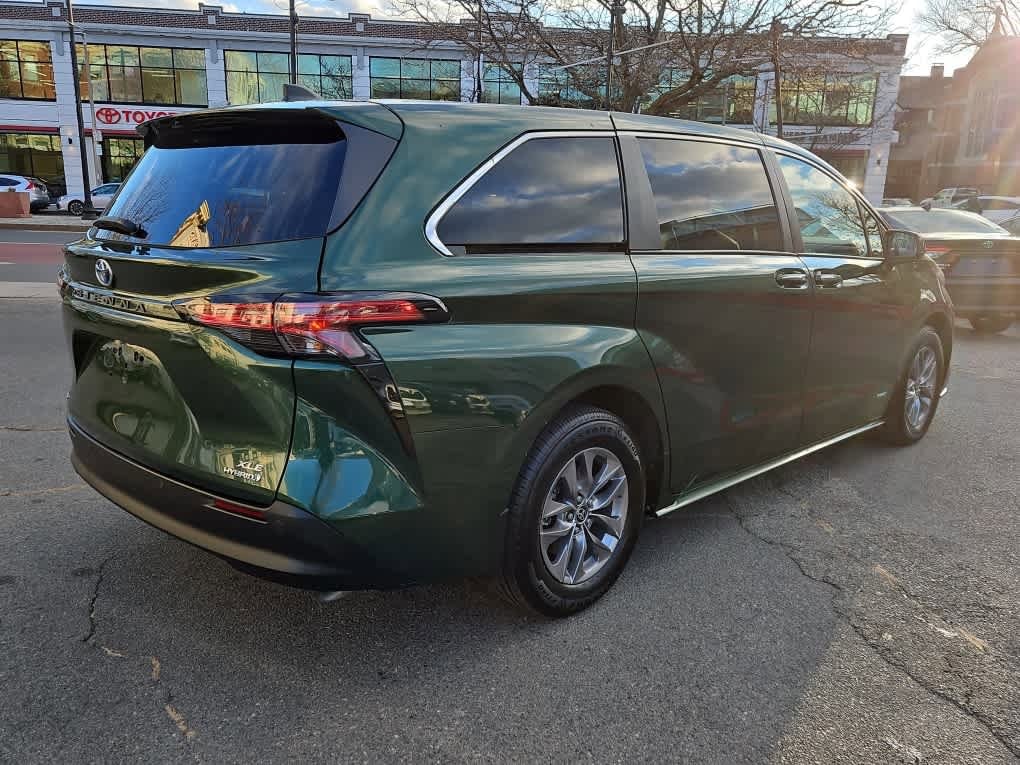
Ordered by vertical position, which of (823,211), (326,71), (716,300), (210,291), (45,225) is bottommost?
(45,225)

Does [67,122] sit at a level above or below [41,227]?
above

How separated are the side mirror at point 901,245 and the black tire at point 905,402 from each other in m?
0.61

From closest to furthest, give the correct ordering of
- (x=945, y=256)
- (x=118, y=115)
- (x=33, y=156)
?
(x=945, y=256) < (x=118, y=115) < (x=33, y=156)

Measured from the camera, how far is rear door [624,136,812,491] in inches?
117

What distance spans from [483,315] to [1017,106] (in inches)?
2180

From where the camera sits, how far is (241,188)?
242 centimetres

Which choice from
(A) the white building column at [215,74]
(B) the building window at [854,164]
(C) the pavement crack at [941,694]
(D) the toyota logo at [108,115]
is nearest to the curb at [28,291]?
(C) the pavement crack at [941,694]

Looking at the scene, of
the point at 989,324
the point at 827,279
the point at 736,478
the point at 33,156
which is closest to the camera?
the point at 736,478

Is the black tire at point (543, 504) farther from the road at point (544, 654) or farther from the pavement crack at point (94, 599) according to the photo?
the pavement crack at point (94, 599)

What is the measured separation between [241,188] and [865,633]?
2.66m

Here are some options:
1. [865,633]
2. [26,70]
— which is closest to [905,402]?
[865,633]

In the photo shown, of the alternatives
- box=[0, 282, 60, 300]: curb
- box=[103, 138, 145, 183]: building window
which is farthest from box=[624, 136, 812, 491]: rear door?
box=[103, 138, 145, 183]: building window

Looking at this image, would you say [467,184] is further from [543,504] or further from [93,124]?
[93,124]

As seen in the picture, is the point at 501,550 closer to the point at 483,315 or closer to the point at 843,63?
the point at 483,315
